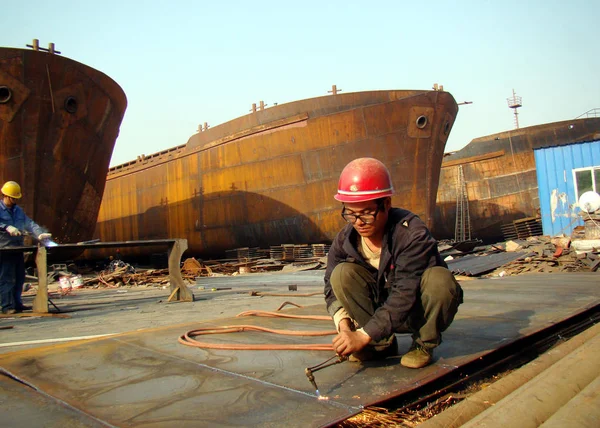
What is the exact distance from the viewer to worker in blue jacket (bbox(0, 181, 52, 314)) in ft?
16.9

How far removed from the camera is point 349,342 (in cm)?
184

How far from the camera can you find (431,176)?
14.2 meters

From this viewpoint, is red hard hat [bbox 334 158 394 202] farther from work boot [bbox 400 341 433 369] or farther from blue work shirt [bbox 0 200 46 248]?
blue work shirt [bbox 0 200 46 248]

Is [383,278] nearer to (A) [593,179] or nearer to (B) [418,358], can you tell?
(B) [418,358]

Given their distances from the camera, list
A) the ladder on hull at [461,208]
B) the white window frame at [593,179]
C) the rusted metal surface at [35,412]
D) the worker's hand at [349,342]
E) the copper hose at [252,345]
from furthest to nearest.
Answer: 1. the ladder on hull at [461,208]
2. the white window frame at [593,179]
3. the copper hose at [252,345]
4. the worker's hand at [349,342]
5. the rusted metal surface at [35,412]

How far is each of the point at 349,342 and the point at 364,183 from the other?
2.14 ft

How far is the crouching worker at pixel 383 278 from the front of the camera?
6.32ft

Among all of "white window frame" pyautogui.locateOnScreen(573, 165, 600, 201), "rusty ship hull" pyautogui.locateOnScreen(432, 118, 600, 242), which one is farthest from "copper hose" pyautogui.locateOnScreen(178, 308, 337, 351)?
"rusty ship hull" pyautogui.locateOnScreen(432, 118, 600, 242)

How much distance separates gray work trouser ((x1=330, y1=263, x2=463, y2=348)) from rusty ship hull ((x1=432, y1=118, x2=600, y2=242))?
19.3 metres

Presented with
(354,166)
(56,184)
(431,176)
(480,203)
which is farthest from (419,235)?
(480,203)

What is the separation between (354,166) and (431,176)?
12.8 m

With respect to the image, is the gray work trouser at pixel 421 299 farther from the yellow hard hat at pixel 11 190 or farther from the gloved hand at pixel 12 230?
the yellow hard hat at pixel 11 190

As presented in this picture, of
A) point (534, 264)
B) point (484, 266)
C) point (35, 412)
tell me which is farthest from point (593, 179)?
point (35, 412)

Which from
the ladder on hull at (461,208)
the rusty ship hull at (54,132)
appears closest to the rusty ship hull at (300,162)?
the rusty ship hull at (54,132)
